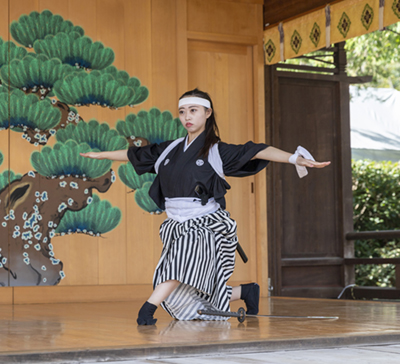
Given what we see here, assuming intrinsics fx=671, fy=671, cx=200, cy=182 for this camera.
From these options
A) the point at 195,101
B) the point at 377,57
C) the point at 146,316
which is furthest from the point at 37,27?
the point at 377,57

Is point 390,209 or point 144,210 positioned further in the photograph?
point 390,209

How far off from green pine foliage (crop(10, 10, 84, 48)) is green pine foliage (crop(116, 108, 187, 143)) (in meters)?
0.74

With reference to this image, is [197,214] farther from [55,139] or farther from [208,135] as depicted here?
[55,139]

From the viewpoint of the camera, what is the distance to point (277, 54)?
5.34 metres

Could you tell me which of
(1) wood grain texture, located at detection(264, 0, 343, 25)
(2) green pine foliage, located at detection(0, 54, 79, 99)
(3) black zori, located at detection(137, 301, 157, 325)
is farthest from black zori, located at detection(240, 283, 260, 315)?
(1) wood grain texture, located at detection(264, 0, 343, 25)

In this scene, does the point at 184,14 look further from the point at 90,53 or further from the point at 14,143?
the point at 14,143

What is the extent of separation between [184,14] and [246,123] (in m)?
0.99

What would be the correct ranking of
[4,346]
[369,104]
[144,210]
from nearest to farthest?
[4,346] < [144,210] < [369,104]

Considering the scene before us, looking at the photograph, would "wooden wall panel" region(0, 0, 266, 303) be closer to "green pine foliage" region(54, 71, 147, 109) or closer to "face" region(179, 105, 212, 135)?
"green pine foliage" region(54, 71, 147, 109)

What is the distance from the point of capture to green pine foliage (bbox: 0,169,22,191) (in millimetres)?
4590

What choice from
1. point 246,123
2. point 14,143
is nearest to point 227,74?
point 246,123

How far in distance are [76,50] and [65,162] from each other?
0.82 metres

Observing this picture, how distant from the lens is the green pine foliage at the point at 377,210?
8055mm

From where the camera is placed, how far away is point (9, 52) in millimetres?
4684
